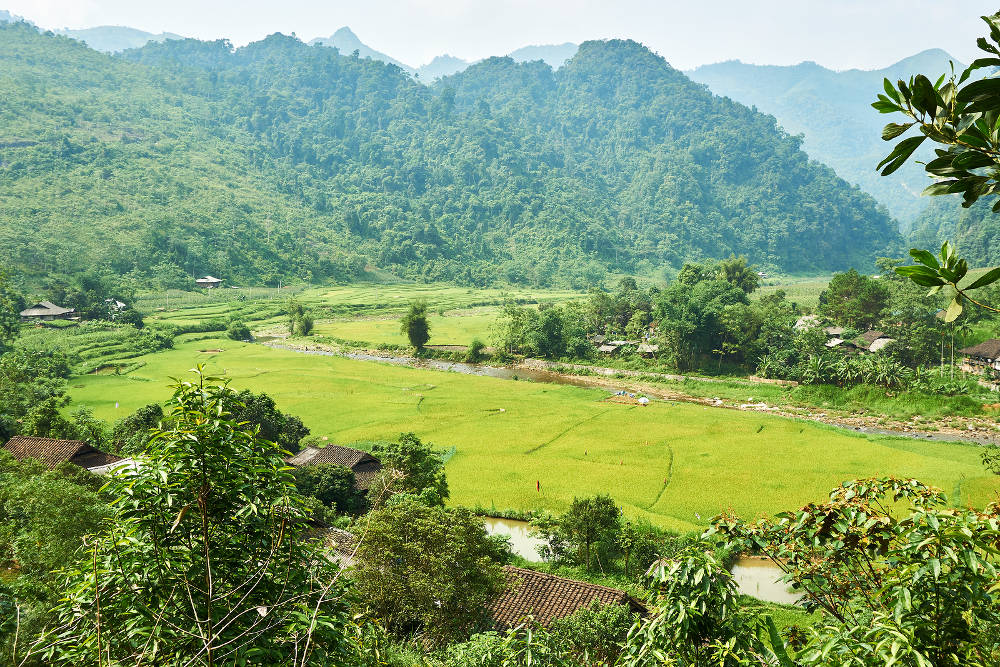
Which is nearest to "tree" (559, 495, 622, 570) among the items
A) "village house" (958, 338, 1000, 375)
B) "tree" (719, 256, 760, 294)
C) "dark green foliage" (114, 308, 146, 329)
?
"village house" (958, 338, 1000, 375)

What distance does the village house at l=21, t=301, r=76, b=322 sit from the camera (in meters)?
51.0

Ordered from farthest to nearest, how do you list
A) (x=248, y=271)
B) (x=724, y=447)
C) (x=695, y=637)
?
(x=248, y=271)
(x=724, y=447)
(x=695, y=637)

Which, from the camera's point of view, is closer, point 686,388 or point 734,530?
point 734,530

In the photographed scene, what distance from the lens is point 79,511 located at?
34.5 feet

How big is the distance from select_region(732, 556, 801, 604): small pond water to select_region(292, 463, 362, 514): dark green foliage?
11.2m

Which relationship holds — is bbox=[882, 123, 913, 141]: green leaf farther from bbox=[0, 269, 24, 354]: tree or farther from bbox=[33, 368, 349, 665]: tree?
bbox=[0, 269, 24, 354]: tree

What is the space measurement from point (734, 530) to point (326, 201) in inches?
5213

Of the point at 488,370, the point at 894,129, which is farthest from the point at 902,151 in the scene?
the point at 488,370

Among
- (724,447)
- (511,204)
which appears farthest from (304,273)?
(724,447)

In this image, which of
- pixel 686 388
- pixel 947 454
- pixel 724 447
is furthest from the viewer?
pixel 686 388

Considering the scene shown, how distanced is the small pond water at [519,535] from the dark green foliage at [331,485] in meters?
4.27

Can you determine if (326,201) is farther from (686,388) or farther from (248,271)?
(686,388)

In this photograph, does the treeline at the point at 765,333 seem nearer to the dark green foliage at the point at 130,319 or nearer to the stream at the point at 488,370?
the stream at the point at 488,370

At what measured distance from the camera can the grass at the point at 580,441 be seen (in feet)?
71.7
